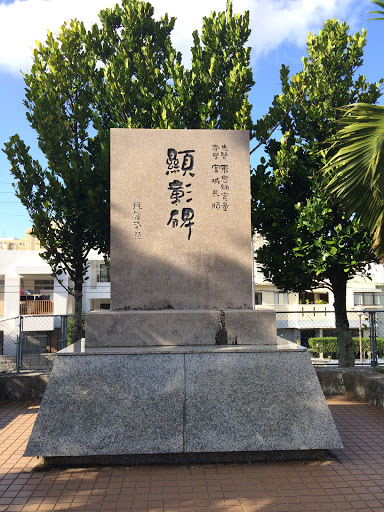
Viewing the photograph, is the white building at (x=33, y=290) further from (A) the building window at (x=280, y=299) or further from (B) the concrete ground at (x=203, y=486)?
(B) the concrete ground at (x=203, y=486)

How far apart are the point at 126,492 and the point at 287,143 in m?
7.46

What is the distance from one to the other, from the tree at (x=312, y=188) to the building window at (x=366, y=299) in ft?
74.4

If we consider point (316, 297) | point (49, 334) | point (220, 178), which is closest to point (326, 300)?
point (316, 297)

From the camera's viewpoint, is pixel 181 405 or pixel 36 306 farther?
pixel 36 306

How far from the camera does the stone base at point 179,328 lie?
547cm

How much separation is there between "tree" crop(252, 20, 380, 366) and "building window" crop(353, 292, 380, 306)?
22.7 m

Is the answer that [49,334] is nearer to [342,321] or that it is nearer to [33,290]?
[33,290]


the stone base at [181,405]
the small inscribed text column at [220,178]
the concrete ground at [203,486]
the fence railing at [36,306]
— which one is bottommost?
the concrete ground at [203,486]

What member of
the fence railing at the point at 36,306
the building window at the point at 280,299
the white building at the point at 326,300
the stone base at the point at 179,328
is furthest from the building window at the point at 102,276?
the stone base at the point at 179,328

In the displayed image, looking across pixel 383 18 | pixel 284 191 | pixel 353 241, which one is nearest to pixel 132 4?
pixel 284 191

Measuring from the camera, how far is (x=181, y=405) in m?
4.61

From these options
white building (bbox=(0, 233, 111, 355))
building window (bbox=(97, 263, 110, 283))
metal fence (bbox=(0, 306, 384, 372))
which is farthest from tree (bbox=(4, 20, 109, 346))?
building window (bbox=(97, 263, 110, 283))

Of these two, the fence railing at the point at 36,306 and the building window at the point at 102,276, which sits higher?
the building window at the point at 102,276

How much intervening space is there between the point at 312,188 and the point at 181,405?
5652mm
